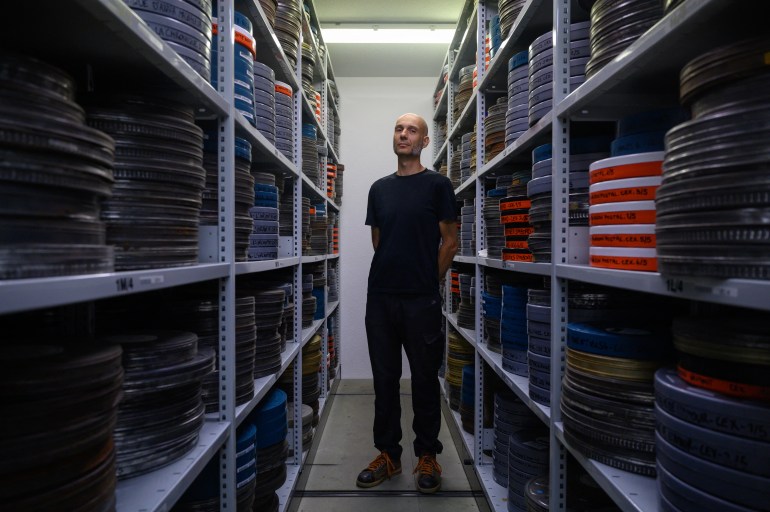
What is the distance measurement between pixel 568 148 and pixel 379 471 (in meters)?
2.30

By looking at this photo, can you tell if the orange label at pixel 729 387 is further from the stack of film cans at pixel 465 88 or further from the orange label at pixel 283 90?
the stack of film cans at pixel 465 88

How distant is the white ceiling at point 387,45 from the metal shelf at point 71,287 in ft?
13.1

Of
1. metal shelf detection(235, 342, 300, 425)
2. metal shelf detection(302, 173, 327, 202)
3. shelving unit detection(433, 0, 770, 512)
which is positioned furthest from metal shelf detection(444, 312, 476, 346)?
metal shelf detection(302, 173, 327, 202)

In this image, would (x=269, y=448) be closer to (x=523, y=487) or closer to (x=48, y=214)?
(x=523, y=487)

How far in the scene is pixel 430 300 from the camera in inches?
118

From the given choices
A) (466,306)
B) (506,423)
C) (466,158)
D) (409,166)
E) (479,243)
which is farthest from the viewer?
(466,158)

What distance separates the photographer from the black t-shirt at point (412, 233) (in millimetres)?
3010

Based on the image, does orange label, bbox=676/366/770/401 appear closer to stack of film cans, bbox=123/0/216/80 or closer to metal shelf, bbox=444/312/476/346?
stack of film cans, bbox=123/0/216/80

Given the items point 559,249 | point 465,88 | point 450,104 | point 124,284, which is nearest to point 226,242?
point 124,284

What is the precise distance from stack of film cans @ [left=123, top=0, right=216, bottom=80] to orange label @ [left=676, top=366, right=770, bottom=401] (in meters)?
1.44

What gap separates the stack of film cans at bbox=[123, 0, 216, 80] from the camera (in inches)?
49.9

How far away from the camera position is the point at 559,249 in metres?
1.65

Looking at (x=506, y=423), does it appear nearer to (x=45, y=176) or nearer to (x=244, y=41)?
(x=244, y=41)

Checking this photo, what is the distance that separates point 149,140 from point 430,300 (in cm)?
203
